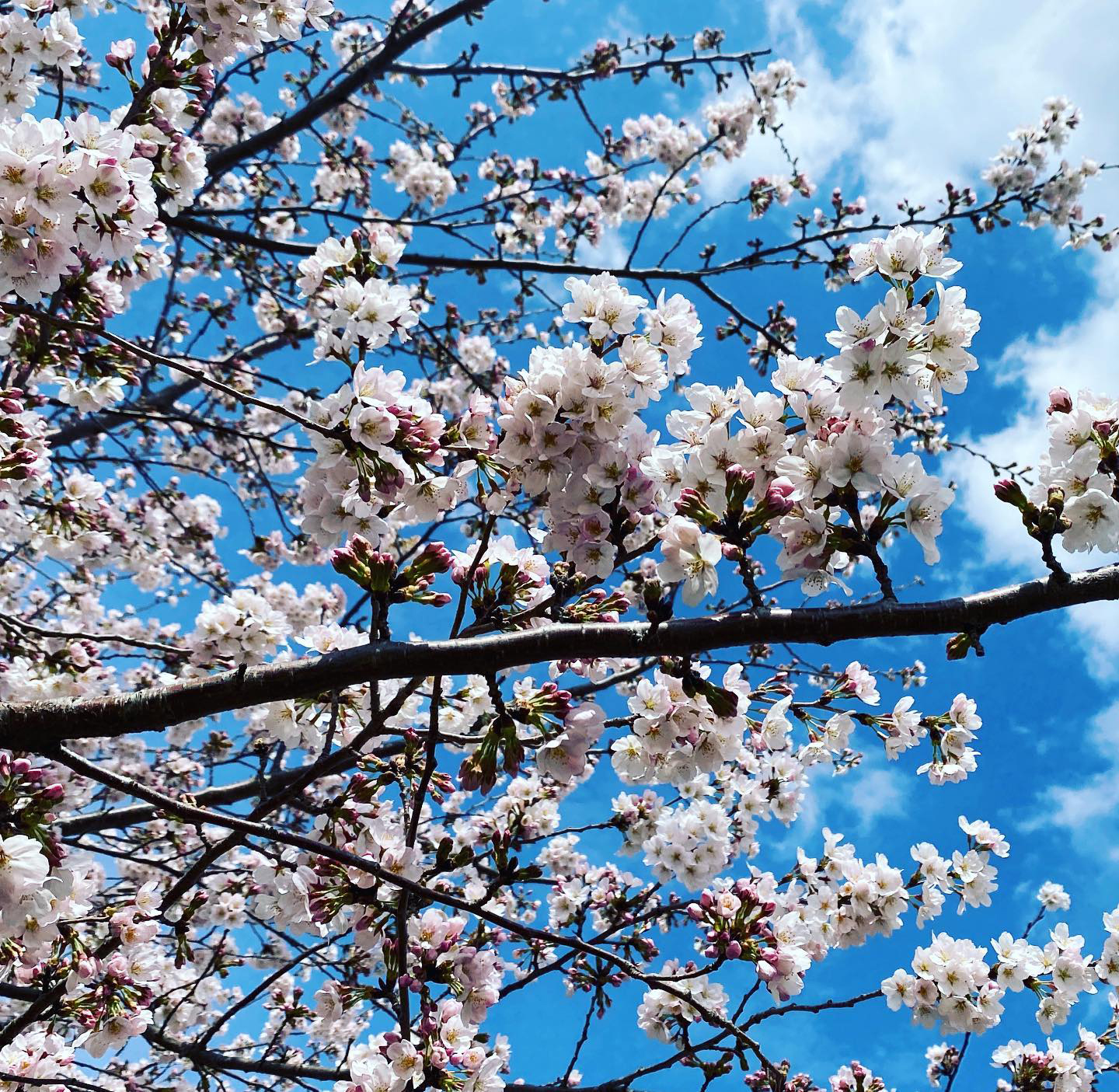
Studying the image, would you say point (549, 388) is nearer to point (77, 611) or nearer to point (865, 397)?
point (865, 397)

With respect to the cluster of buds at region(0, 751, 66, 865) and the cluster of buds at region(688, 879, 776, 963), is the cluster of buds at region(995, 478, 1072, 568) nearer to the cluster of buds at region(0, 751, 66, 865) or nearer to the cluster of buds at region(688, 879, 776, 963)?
the cluster of buds at region(688, 879, 776, 963)

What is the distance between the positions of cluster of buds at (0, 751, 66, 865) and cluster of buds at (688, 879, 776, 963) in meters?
2.15

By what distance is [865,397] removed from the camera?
194 centimetres

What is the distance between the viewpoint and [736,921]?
2.85 metres

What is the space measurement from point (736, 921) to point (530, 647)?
164 cm

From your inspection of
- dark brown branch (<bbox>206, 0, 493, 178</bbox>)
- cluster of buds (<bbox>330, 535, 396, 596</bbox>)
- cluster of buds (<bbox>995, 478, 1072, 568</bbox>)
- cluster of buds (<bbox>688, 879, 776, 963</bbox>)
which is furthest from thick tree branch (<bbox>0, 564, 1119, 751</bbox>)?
dark brown branch (<bbox>206, 0, 493, 178</bbox>)

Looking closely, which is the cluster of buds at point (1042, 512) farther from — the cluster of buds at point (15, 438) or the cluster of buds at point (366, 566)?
the cluster of buds at point (15, 438)

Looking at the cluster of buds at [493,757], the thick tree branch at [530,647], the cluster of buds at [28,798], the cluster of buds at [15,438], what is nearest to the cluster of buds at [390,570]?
the thick tree branch at [530,647]

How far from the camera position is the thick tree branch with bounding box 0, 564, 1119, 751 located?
185 centimetres

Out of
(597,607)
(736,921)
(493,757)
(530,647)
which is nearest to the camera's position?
(530,647)

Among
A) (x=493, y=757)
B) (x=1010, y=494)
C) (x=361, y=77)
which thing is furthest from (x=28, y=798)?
(x=361, y=77)

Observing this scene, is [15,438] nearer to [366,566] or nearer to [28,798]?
[28,798]

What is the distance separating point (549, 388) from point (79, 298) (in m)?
1.90

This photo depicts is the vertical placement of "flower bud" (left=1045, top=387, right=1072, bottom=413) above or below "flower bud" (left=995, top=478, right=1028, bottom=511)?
above
